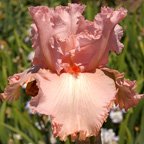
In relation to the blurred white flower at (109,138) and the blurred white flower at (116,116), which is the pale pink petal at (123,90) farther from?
the blurred white flower at (116,116)

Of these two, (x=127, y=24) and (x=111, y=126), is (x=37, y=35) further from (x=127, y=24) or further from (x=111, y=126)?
(x=127, y=24)

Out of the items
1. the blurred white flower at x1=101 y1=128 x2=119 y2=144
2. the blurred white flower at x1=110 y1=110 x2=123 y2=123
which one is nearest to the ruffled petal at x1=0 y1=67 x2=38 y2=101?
the blurred white flower at x1=101 y1=128 x2=119 y2=144

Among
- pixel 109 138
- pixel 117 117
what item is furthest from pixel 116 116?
pixel 109 138

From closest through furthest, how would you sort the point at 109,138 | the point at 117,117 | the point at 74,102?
the point at 74,102 → the point at 109,138 → the point at 117,117

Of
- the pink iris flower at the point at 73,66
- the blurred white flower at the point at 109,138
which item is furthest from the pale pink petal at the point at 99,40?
the blurred white flower at the point at 109,138

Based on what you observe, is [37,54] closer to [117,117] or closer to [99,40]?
[99,40]

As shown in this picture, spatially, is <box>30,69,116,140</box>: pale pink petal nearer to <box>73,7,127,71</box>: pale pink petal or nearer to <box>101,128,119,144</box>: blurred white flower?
<box>73,7,127,71</box>: pale pink petal

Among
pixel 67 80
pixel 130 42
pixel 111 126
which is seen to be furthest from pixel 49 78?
pixel 130 42

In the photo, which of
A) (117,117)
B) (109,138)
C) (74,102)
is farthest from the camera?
(117,117)
